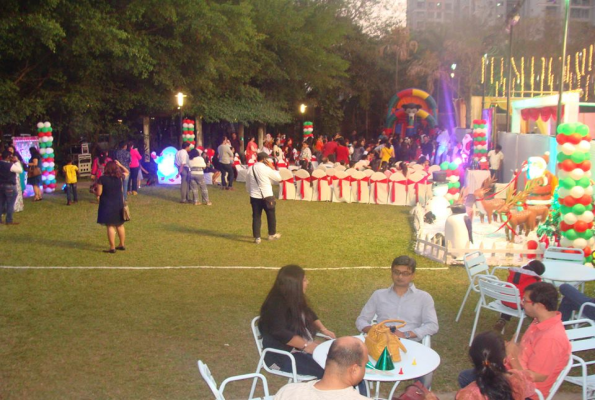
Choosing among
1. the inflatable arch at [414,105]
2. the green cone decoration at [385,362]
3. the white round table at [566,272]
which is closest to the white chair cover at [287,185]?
the white round table at [566,272]

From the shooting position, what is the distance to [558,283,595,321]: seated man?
6.21 metres

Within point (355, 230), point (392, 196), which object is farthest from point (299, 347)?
point (392, 196)

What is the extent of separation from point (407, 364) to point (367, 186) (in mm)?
13446

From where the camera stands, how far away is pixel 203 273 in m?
9.88

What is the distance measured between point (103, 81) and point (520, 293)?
838 inches

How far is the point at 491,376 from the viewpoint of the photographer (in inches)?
146

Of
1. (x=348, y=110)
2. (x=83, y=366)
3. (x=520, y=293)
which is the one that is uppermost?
(x=348, y=110)

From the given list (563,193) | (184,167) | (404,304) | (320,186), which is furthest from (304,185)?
(404,304)

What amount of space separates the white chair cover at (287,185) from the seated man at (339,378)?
1504 centimetres

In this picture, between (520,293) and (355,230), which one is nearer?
(520,293)

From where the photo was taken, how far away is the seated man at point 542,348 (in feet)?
14.9

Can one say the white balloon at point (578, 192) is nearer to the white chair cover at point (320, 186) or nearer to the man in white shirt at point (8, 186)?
the white chair cover at point (320, 186)

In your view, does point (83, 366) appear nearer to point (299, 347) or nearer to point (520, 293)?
point (299, 347)

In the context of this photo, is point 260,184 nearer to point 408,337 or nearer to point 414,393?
point 408,337
